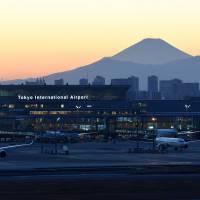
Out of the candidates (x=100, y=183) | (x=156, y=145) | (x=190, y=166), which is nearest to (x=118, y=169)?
(x=190, y=166)

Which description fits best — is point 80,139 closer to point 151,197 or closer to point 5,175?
point 5,175

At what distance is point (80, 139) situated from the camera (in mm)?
197750

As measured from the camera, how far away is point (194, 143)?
178750 mm

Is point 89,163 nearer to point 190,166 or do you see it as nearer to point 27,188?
point 190,166

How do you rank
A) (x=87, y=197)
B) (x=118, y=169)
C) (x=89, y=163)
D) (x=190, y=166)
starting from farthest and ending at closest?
(x=89, y=163) < (x=190, y=166) < (x=118, y=169) < (x=87, y=197)

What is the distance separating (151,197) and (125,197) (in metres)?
2.08

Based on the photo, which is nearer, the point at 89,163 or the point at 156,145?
the point at 89,163

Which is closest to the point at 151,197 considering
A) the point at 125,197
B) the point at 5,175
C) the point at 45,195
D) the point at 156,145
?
the point at 125,197

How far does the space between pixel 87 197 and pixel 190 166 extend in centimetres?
3504

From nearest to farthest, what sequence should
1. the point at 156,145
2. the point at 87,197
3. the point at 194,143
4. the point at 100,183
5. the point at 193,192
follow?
the point at 87,197, the point at 193,192, the point at 100,183, the point at 156,145, the point at 194,143

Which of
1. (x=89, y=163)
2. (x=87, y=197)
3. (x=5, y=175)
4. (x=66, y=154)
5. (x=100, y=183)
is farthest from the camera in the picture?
(x=66, y=154)

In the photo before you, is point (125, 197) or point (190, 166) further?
point (190, 166)

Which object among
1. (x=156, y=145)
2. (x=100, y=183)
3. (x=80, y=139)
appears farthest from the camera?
(x=80, y=139)

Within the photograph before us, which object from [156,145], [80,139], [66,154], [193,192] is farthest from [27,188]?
[80,139]
